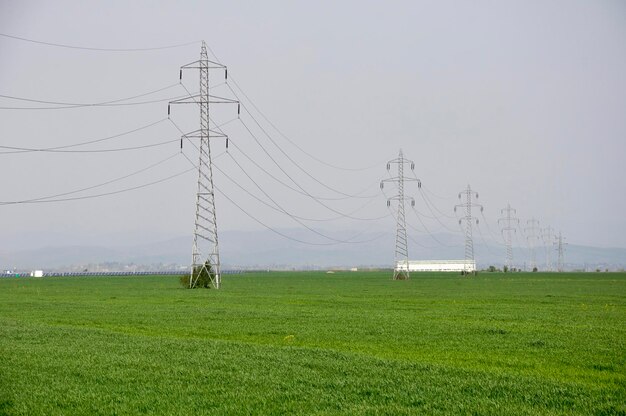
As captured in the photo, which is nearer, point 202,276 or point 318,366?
point 318,366

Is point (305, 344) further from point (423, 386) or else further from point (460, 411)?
point (460, 411)

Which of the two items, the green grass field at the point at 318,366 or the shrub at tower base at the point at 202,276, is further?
the shrub at tower base at the point at 202,276

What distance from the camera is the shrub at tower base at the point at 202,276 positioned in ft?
260

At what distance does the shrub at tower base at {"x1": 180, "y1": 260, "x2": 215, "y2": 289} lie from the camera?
7919 cm

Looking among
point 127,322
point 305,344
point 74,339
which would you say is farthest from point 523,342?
point 127,322

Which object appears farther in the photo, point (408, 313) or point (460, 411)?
point (408, 313)

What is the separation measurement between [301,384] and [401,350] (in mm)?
7482

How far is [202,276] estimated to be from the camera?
8081 cm

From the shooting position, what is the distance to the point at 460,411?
1438 centimetres

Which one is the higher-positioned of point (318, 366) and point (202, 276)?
point (202, 276)

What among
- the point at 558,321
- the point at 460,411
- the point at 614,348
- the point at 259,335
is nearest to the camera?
the point at 460,411

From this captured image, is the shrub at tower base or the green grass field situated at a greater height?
the shrub at tower base

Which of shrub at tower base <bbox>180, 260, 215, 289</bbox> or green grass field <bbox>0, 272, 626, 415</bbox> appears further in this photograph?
shrub at tower base <bbox>180, 260, 215, 289</bbox>

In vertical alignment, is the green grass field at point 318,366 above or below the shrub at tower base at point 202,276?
below
